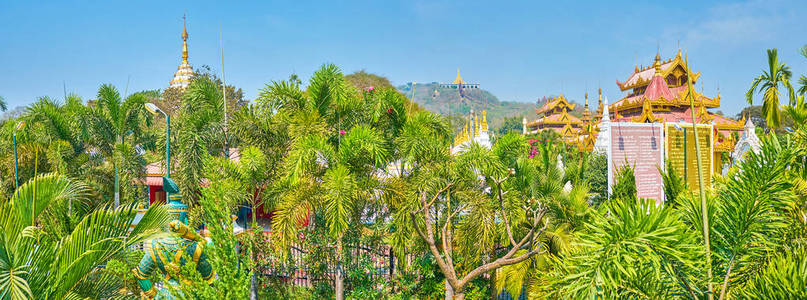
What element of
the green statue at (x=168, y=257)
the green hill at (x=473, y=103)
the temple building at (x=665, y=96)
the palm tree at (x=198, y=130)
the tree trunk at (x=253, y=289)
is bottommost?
the tree trunk at (x=253, y=289)

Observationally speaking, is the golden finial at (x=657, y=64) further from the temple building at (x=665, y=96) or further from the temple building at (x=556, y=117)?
the temple building at (x=556, y=117)

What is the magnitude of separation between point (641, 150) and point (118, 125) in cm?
1049

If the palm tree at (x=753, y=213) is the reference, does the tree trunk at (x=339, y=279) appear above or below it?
below

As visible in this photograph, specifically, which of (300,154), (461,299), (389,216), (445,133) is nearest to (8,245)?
(300,154)

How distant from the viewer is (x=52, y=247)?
2.95 metres

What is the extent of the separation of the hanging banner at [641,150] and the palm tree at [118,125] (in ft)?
30.5

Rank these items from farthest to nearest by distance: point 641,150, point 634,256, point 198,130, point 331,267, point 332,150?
point 641,150 → point 198,130 → point 331,267 → point 332,150 → point 634,256

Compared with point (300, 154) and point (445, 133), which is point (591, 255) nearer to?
point (300, 154)

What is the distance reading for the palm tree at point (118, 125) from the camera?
912 cm

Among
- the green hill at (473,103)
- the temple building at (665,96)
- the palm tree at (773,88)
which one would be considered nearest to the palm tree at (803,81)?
the palm tree at (773,88)

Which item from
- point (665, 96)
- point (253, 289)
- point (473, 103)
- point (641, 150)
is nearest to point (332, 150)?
point (253, 289)

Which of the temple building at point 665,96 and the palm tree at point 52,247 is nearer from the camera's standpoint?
the palm tree at point 52,247

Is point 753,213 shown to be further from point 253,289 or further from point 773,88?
point 253,289

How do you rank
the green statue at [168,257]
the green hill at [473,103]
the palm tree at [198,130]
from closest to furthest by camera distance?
1. the green statue at [168,257]
2. the palm tree at [198,130]
3. the green hill at [473,103]
